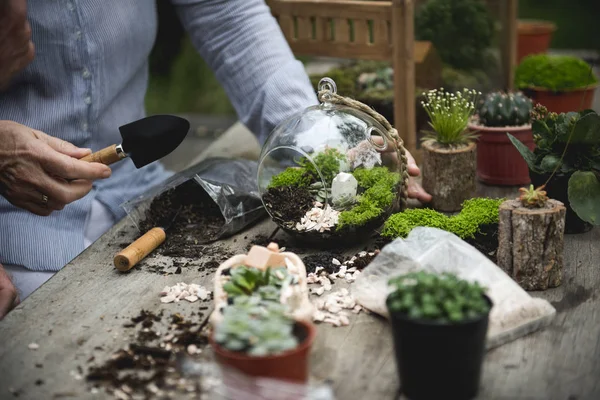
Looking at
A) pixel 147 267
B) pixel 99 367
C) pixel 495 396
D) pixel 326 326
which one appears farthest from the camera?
pixel 147 267

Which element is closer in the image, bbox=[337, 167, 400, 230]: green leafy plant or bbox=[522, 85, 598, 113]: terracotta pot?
bbox=[337, 167, 400, 230]: green leafy plant

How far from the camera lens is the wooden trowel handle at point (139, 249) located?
6.20 feet

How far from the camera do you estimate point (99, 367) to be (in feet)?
4.71

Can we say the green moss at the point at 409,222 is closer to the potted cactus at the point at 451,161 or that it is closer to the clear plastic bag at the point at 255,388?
the potted cactus at the point at 451,161

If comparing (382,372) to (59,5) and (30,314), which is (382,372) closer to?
(30,314)

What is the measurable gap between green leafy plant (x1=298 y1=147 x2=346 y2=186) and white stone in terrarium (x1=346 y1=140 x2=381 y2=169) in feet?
0.10

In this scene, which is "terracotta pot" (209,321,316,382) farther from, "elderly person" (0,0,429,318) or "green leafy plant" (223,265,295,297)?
"elderly person" (0,0,429,318)

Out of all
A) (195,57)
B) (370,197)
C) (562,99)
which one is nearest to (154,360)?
(370,197)

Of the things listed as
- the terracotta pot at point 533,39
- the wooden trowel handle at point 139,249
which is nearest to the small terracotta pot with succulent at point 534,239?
the wooden trowel handle at point 139,249

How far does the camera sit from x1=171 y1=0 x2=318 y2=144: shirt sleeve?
8.02 ft

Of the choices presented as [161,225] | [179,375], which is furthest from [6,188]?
[179,375]

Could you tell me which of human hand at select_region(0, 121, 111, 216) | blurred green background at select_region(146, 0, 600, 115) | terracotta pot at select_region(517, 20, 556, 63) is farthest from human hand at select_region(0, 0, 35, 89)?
blurred green background at select_region(146, 0, 600, 115)

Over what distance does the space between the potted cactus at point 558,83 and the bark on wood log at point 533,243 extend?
119 cm

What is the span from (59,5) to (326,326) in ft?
4.52
